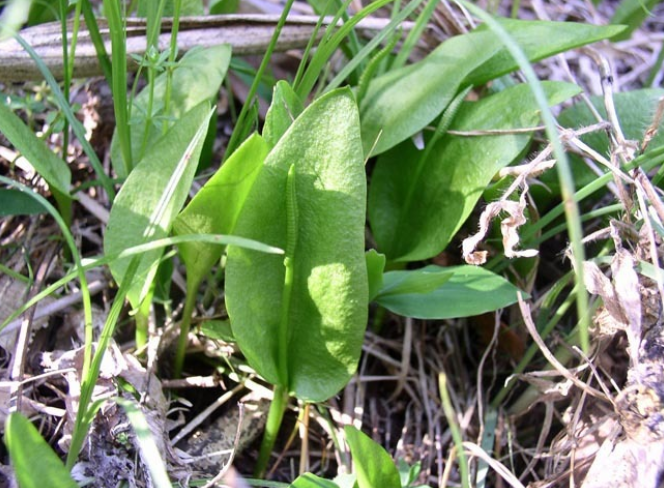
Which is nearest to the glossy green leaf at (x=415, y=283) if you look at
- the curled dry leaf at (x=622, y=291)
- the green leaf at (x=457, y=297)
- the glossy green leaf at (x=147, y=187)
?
the green leaf at (x=457, y=297)

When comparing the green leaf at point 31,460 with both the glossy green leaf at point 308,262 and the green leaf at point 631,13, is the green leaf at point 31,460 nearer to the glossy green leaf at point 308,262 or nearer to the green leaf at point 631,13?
the glossy green leaf at point 308,262

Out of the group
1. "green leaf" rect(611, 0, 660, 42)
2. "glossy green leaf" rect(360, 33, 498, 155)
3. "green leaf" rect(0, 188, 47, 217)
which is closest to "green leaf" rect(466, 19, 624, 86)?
"glossy green leaf" rect(360, 33, 498, 155)

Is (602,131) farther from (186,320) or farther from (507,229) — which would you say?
(186,320)

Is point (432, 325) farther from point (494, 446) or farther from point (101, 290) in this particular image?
point (101, 290)

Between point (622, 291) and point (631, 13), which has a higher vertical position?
point (631, 13)

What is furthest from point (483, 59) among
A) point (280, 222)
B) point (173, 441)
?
point (173, 441)

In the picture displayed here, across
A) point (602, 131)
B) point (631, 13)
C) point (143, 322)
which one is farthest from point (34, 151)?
point (631, 13)
